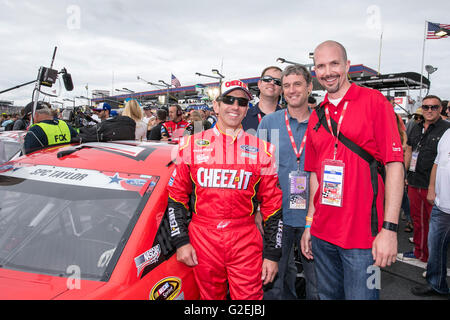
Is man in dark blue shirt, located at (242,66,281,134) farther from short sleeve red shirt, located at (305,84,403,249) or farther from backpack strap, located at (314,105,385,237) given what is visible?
backpack strap, located at (314,105,385,237)

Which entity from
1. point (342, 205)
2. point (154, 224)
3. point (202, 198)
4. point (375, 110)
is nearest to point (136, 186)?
point (154, 224)

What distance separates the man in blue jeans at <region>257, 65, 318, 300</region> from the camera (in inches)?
89.9

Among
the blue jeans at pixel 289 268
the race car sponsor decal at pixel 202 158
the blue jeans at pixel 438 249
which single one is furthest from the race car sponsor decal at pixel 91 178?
the blue jeans at pixel 438 249

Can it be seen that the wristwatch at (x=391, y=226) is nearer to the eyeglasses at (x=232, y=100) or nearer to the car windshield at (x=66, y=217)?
the eyeglasses at (x=232, y=100)

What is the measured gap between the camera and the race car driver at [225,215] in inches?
67.2

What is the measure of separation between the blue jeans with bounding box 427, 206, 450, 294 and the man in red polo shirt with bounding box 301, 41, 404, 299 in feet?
5.98

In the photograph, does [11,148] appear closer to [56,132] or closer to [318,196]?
[56,132]

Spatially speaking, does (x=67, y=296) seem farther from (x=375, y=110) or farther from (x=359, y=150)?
(x=375, y=110)

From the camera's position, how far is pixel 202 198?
1758 millimetres

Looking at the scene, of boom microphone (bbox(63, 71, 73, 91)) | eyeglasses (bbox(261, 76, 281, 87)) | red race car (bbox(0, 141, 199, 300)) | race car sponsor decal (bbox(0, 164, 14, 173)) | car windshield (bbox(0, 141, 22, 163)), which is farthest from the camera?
boom microphone (bbox(63, 71, 73, 91))

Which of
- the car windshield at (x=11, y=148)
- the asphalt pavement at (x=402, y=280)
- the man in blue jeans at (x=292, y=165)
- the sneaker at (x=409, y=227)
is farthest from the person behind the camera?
the sneaker at (x=409, y=227)

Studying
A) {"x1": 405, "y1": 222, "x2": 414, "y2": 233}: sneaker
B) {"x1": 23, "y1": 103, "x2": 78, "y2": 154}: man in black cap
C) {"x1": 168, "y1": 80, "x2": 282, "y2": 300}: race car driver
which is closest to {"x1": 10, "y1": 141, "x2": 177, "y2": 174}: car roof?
{"x1": 168, "y1": 80, "x2": 282, "y2": 300}: race car driver

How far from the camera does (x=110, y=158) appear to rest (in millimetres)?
1876

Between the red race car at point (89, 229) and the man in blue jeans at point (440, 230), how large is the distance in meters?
2.65
